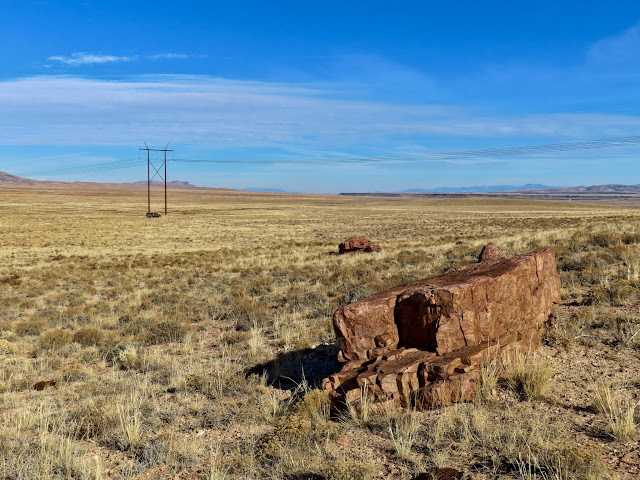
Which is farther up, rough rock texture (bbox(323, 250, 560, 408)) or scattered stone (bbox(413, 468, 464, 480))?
rough rock texture (bbox(323, 250, 560, 408))

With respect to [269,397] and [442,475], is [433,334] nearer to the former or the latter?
[442,475]

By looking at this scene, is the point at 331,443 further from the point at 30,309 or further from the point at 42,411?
the point at 30,309

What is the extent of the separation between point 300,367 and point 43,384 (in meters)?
4.61

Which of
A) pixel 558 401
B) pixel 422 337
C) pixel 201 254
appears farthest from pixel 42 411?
pixel 201 254

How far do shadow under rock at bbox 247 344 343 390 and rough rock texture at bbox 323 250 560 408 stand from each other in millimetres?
1269

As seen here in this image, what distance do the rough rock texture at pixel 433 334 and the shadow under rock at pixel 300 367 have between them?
1.27m

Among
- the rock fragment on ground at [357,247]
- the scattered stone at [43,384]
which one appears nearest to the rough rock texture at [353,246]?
the rock fragment on ground at [357,247]

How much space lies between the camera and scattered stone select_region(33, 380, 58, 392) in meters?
7.83

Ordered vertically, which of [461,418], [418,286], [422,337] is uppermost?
[418,286]

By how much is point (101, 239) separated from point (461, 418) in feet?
133

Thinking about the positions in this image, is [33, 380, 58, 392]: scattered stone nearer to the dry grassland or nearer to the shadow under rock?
the dry grassland

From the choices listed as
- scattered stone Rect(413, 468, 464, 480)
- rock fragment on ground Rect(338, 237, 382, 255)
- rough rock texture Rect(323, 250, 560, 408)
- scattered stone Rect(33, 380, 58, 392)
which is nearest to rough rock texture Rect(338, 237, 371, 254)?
rock fragment on ground Rect(338, 237, 382, 255)

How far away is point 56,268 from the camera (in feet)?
77.3

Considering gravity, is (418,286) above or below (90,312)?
above
